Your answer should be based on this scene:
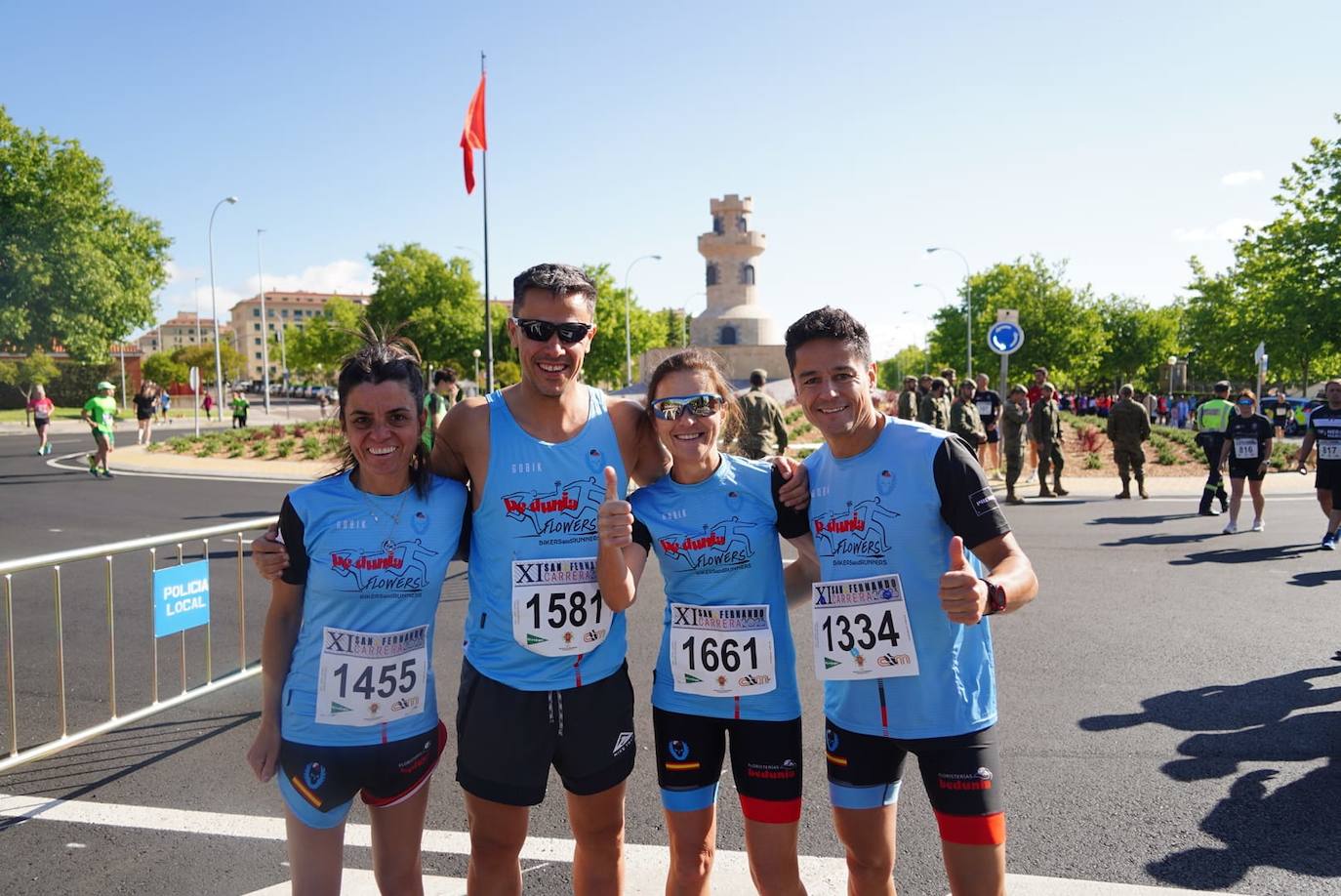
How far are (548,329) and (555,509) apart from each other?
57cm

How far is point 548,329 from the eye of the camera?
9.32 feet

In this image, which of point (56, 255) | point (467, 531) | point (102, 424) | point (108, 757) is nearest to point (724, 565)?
point (467, 531)

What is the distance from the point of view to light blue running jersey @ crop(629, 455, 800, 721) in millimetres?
2738

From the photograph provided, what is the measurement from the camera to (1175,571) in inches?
366

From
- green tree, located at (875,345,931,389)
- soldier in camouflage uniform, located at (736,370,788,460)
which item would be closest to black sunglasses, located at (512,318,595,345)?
soldier in camouflage uniform, located at (736,370,788,460)

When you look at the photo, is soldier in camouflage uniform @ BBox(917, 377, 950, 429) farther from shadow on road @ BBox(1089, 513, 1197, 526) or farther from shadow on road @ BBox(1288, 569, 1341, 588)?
shadow on road @ BBox(1288, 569, 1341, 588)

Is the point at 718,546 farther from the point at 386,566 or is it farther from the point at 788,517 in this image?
the point at 386,566

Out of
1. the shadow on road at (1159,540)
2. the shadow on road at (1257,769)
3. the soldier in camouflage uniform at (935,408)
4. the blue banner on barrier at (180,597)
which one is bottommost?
the shadow on road at (1257,769)

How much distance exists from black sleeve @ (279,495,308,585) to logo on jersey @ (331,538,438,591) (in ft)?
0.38

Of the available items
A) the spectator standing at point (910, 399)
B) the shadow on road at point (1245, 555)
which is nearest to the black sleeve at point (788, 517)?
the shadow on road at point (1245, 555)

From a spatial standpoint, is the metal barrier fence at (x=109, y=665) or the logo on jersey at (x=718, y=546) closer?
the logo on jersey at (x=718, y=546)

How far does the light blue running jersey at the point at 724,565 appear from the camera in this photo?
2.74 metres

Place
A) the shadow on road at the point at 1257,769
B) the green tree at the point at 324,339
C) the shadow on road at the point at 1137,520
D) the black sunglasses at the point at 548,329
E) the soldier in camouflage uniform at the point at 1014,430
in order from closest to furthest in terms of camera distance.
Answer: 1. the black sunglasses at the point at 548,329
2. the shadow on road at the point at 1257,769
3. the shadow on road at the point at 1137,520
4. the soldier in camouflage uniform at the point at 1014,430
5. the green tree at the point at 324,339

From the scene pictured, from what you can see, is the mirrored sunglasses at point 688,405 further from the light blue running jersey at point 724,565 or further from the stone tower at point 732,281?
the stone tower at point 732,281
